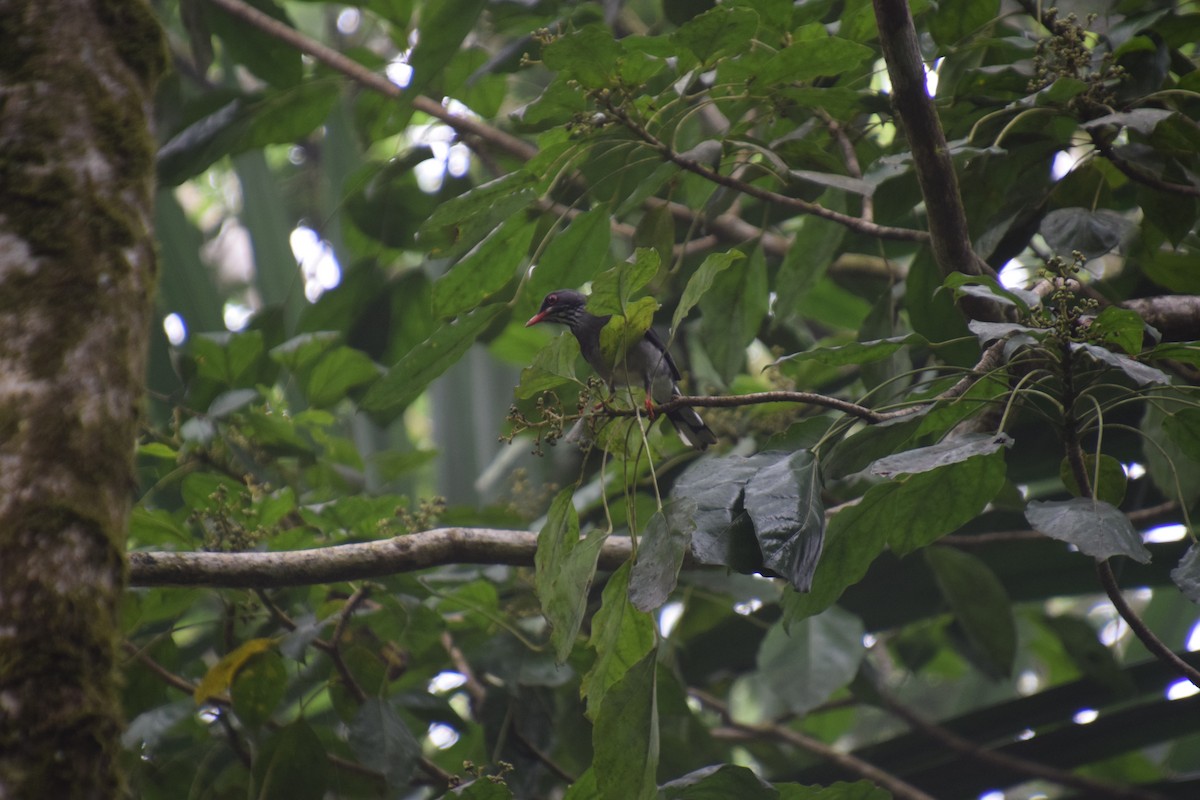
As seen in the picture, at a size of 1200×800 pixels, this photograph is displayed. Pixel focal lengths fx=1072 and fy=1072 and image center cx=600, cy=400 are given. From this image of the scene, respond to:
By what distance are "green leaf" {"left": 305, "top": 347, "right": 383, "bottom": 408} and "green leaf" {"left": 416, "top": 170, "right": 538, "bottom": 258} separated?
0.70 meters

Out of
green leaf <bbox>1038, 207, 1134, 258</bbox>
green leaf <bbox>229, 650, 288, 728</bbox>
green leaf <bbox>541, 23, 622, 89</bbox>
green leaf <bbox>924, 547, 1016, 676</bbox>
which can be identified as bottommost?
green leaf <bbox>229, 650, 288, 728</bbox>

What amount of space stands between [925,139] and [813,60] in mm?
291

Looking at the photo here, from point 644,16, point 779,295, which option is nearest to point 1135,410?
point 779,295

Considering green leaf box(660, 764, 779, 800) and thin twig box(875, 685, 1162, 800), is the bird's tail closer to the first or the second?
thin twig box(875, 685, 1162, 800)

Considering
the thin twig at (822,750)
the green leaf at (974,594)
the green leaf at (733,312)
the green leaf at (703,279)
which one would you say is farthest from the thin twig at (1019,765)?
the green leaf at (703,279)

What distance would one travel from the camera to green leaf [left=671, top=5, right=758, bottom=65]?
1.96 meters

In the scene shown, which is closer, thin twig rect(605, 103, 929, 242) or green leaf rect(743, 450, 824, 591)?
green leaf rect(743, 450, 824, 591)

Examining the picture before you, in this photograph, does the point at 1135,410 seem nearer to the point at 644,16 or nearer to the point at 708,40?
the point at 708,40

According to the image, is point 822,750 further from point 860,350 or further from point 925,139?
point 925,139

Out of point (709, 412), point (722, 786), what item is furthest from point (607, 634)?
point (709, 412)

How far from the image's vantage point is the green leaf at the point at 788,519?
1445mm

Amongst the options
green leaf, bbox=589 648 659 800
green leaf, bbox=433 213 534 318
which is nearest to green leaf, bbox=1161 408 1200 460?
green leaf, bbox=589 648 659 800

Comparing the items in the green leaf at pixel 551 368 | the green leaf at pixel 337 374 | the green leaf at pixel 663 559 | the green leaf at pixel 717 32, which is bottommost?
the green leaf at pixel 337 374

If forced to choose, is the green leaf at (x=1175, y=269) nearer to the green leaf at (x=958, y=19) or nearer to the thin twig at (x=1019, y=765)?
the green leaf at (x=958, y=19)
